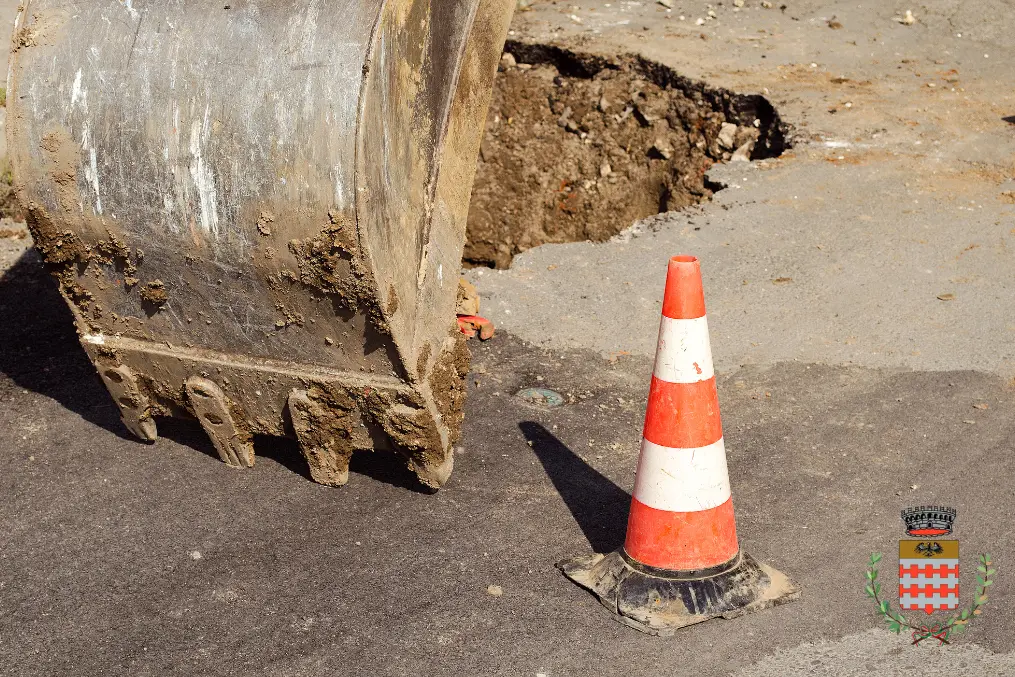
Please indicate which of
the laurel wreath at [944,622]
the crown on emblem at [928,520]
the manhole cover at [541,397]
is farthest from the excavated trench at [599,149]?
the laurel wreath at [944,622]

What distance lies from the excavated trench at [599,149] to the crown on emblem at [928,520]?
355 cm

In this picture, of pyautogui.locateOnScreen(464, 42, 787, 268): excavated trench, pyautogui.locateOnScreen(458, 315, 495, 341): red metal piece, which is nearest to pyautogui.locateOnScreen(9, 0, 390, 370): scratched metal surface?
pyautogui.locateOnScreen(458, 315, 495, 341): red metal piece

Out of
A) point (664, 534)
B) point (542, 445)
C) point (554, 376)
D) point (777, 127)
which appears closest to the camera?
point (664, 534)

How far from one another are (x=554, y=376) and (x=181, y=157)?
2009 millimetres

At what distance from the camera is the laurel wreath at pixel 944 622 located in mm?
2990

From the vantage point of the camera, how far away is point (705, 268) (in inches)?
222

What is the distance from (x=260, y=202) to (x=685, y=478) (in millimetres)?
1626

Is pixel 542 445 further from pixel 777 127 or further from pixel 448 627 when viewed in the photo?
pixel 777 127

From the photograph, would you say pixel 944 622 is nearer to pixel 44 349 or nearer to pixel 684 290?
Answer: pixel 684 290

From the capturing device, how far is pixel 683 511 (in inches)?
124

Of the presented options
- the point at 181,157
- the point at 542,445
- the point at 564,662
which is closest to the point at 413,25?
the point at 181,157

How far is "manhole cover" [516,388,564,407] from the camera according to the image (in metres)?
4.41

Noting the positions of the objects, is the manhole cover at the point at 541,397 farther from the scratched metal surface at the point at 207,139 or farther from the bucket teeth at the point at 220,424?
the bucket teeth at the point at 220,424

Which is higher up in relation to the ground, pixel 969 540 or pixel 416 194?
pixel 416 194
